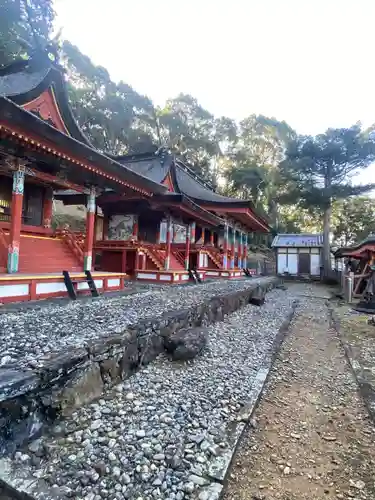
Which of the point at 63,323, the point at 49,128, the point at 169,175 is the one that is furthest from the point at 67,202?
the point at 63,323

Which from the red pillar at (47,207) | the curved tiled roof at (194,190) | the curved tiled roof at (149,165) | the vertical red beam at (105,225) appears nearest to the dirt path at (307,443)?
the red pillar at (47,207)

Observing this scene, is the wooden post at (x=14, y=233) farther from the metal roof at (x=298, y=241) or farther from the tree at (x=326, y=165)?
the metal roof at (x=298, y=241)

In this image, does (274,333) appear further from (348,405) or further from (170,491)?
(170,491)

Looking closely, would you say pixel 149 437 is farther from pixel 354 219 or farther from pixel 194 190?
pixel 354 219

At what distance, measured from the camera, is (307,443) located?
3.04 meters

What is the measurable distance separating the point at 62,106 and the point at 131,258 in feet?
19.8

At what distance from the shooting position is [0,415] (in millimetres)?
2211

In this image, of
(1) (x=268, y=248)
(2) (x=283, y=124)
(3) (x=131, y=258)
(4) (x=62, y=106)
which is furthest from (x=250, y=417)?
(2) (x=283, y=124)

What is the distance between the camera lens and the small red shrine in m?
6.25

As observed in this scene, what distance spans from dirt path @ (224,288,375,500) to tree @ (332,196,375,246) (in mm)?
33135

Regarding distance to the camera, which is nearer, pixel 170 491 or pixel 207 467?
pixel 170 491

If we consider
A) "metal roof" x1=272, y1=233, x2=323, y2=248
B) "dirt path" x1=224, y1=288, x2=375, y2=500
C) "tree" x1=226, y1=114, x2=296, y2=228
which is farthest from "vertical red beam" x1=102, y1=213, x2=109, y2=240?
"tree" x1=226, y1=114, x2=296, y2=228

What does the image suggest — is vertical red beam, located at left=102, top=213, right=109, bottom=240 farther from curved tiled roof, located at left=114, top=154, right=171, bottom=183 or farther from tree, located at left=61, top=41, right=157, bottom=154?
tree, located at left=61, top=41, right=157, bottom=154

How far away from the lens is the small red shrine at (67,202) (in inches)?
246
